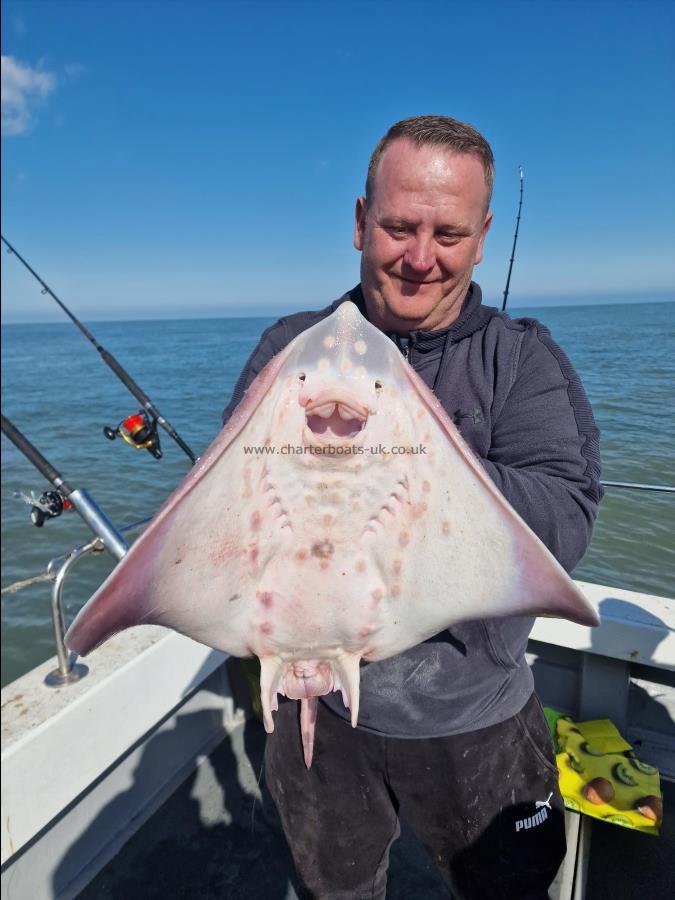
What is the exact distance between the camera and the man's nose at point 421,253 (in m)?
1.61

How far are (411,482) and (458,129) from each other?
3.61ft

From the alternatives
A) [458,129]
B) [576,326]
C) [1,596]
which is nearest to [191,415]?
[1,596]

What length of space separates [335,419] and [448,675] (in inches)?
38.4

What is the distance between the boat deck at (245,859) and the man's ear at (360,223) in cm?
270

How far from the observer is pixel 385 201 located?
164 centimetres

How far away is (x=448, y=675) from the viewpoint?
168 centimetres

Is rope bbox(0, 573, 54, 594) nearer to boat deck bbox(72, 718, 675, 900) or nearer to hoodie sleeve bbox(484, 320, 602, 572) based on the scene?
boat deck bbox(72, 718, 675, 900)

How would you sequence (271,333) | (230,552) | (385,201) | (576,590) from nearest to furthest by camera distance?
(576,590), (230,552), (385,201), (271,333)

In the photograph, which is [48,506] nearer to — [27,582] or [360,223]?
[27,582]

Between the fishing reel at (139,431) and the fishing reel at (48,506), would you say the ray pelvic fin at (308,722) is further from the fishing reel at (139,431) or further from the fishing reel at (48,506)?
the fishing reel at (139,431)

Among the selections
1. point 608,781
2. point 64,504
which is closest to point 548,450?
point 608,781

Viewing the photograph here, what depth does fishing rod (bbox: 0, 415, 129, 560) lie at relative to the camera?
252 cm

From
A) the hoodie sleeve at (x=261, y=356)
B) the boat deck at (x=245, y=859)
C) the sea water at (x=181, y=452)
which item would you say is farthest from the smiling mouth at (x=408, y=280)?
the boat deck at (x=245, y=859)

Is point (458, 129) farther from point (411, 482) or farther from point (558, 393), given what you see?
point (411, 482)
